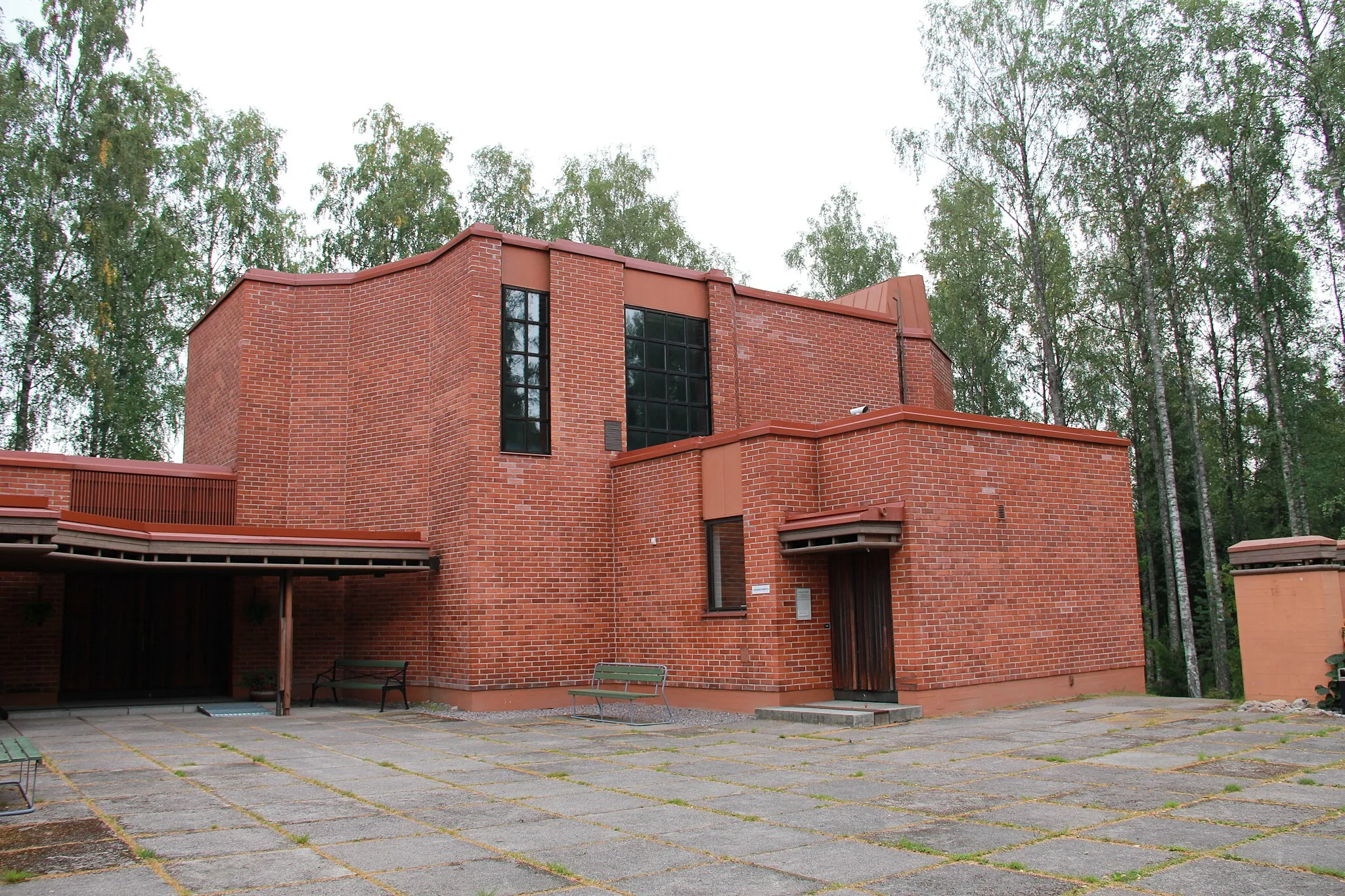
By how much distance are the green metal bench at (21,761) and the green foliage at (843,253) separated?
101ft

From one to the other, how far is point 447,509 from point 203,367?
744 cm

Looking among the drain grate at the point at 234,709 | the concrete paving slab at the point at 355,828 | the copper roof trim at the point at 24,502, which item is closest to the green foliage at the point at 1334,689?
the concrete paving slab at the point at 355,828

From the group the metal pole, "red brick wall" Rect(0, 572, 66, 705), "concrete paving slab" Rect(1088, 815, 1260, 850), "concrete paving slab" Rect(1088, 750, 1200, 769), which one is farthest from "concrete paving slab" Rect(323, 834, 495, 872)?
the metal pole

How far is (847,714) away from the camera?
11.2 metres

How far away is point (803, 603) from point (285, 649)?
25.0 feet

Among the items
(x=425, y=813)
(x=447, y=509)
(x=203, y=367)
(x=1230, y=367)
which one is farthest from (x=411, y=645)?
(x=1230, y=367)

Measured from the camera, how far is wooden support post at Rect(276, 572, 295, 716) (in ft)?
45.9

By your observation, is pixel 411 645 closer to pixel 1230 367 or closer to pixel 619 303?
pixel 619 303

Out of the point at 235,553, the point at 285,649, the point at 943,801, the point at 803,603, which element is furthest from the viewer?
the point at 285,649

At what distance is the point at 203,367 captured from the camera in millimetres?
19094

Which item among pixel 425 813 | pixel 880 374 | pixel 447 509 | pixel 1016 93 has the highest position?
pixel 1016 93

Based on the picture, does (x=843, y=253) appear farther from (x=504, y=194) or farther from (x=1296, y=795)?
(x=1296, y=795)

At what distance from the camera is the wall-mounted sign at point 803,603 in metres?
12.6

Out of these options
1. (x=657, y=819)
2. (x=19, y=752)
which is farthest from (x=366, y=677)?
(x=657, y=819)
